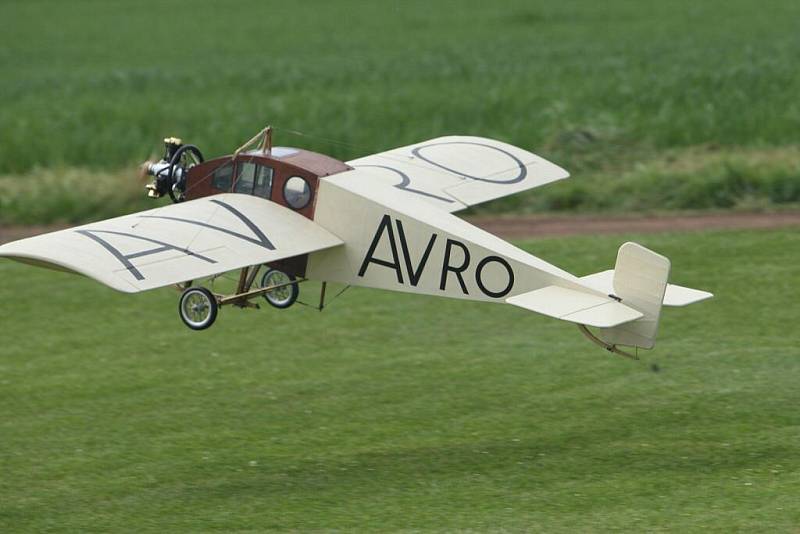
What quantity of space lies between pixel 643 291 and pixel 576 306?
86cm

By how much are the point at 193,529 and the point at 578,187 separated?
63.2 feet

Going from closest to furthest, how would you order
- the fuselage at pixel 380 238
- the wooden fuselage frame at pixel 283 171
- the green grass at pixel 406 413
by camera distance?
the fuselage at pixel 380 238, the wooden fuselage frame at pixel 283 171, the green grass at pixel 406 413

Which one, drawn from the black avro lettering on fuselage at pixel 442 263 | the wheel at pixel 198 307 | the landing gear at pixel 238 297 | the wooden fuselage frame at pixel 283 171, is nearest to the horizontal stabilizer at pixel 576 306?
the black avro lettering on fuselage at pixel 442 263

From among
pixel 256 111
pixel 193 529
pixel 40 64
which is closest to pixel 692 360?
pixel 193 529

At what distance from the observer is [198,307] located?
14930 millimetres

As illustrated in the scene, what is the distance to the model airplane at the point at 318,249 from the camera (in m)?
14.3

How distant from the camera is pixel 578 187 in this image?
113ft

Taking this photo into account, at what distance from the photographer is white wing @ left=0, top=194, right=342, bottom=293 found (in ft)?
45.5

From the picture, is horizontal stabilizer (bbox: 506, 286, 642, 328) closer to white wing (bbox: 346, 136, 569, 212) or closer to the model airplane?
the model airplane

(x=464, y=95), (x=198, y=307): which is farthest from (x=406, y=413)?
(x=464, y=95)

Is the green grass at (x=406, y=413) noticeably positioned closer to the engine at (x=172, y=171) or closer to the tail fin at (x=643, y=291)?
the tail fin at (x=643, y=291)

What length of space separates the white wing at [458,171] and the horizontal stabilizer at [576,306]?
8.54 feet

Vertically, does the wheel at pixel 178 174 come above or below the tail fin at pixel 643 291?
above

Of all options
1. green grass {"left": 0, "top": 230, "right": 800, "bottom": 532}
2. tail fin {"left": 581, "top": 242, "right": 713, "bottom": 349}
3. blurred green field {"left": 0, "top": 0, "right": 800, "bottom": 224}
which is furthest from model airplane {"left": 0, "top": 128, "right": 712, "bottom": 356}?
blurred green field {"left": 0, "top": 0, "right": 800, "bottom": 224}
